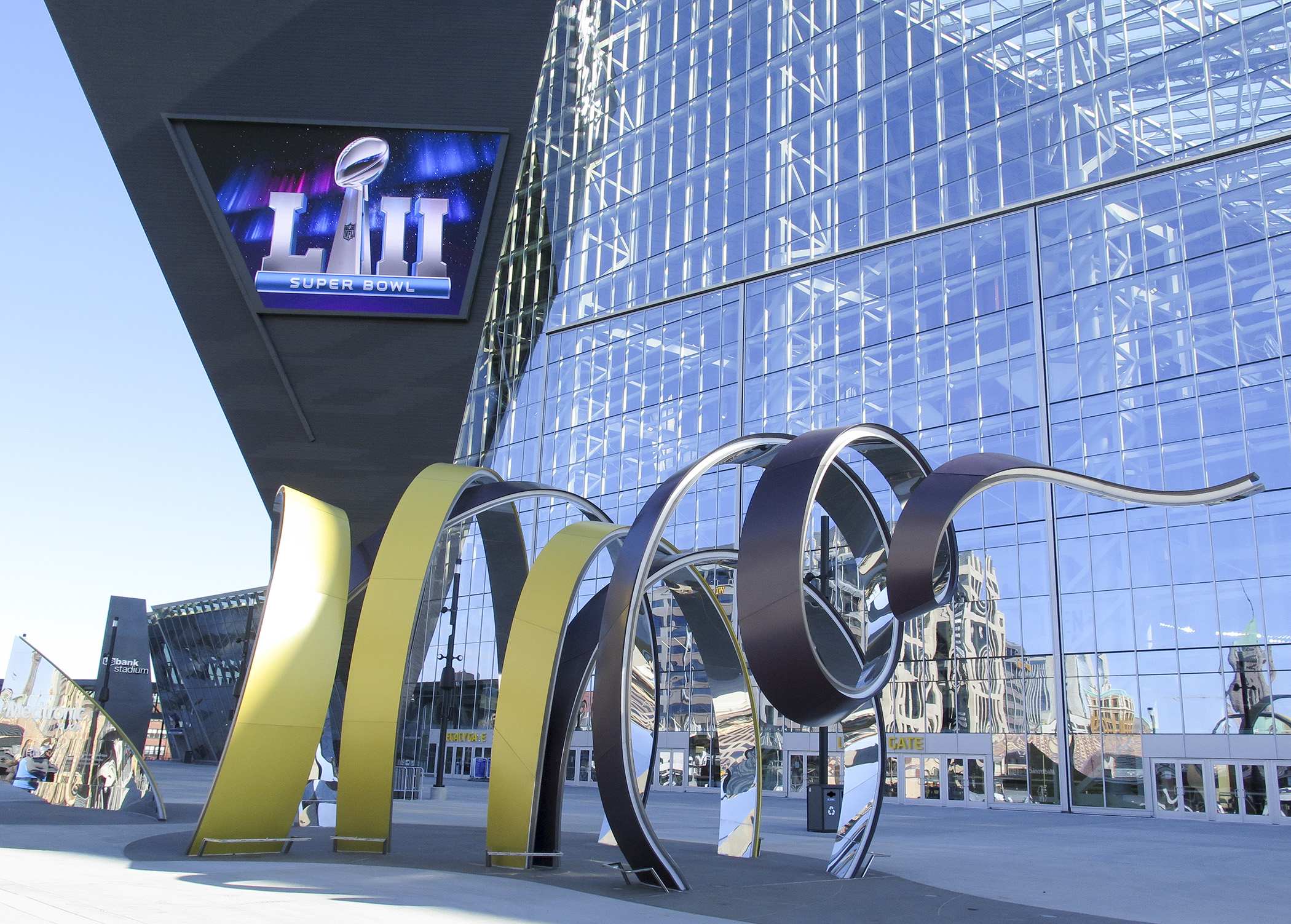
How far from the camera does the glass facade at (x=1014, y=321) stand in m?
29.6

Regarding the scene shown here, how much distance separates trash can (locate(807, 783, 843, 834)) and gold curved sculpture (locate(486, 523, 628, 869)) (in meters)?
9.56

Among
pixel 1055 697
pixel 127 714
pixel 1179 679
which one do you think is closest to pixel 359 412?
pixel 127 714

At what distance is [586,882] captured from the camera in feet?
34.7

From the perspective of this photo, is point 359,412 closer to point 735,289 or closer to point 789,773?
point 735,289

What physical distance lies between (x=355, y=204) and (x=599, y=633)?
31372 mm

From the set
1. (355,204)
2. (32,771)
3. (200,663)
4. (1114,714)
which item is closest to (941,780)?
(1114,714)

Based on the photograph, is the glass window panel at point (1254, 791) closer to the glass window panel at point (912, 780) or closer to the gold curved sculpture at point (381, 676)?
the glass window panel at point (912, 780)

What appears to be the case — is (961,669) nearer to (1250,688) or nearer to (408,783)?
(1250,688)

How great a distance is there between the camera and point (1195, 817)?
2889cm

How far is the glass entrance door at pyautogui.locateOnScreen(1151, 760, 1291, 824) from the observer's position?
Answer: 27453mm

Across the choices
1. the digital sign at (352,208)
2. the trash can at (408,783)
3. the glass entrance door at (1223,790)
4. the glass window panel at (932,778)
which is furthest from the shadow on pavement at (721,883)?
the digital sign at (352,208)

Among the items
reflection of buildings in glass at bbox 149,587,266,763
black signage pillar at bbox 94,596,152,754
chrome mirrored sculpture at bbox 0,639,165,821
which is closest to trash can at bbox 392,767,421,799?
black signage pillar at bbox 94,596,152,754

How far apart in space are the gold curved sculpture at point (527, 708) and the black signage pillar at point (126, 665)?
25161 mm

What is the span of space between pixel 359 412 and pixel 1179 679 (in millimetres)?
29678
